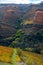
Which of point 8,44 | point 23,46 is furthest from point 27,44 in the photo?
point 8,44

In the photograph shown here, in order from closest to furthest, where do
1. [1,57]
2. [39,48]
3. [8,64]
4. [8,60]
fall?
[8,64] → [8,60] → [1,57] → [39,48]

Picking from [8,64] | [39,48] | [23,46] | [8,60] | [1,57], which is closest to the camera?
[8,64]

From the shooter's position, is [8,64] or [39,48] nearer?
[8,64]

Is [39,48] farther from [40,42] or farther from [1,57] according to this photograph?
[1,57]

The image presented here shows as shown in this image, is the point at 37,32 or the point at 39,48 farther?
the point at 37,32

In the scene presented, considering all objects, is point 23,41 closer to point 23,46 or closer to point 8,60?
point 23,46

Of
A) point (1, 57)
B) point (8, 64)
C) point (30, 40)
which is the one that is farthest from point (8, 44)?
point (8, 64)

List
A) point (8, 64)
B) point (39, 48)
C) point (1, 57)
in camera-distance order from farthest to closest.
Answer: point (39, 48) → point (1, 57) → point (8, 64)

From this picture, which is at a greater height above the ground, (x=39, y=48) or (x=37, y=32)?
(x=37, y=32)

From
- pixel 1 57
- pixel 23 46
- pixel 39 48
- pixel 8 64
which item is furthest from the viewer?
pixel 23 46
